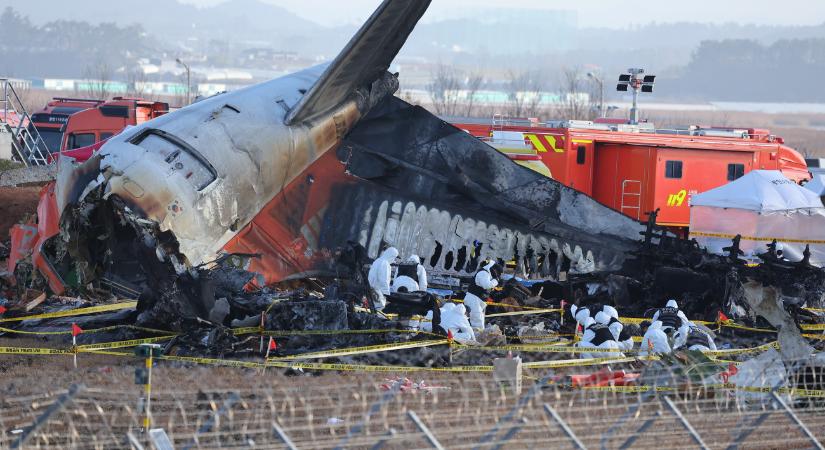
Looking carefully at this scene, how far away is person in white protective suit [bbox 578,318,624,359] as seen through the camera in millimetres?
13016

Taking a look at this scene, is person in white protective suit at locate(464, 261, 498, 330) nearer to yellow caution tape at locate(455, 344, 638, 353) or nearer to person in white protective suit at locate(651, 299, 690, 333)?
yellow caution tape at locate(455, 344, 638, 353)

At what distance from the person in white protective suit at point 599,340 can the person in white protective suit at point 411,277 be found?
3141mm

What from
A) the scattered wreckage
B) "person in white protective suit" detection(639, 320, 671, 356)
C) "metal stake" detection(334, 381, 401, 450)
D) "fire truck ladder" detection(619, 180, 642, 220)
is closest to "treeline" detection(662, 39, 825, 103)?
"fire truck ladder" detection(619, 180, 642, 220)

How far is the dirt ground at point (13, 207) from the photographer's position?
23.5 meters

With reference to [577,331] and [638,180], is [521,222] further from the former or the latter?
[638,180]

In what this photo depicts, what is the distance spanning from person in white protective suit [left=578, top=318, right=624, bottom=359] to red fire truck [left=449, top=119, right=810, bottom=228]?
14629 millimetres

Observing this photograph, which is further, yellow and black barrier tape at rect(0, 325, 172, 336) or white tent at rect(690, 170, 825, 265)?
white tent at rect(690, 170, 825, 265)

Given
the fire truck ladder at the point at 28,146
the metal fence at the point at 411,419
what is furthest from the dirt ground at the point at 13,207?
the metal fence at the point at 411,419

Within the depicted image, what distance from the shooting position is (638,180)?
2903cm

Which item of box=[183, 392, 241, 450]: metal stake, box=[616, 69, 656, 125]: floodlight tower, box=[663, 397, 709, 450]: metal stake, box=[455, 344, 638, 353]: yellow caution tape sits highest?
box=[616, 69, 656, 125]: floodlight tower

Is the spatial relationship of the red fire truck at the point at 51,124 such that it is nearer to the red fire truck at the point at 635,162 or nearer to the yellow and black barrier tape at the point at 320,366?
the red fire truck at the point at 635,162

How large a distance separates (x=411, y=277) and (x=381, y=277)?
67 cm

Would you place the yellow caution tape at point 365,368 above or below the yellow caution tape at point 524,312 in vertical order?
above

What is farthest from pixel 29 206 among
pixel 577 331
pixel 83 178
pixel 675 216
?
pixel 675 216
